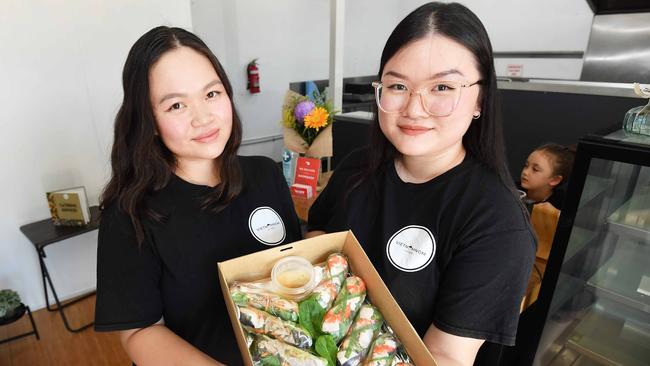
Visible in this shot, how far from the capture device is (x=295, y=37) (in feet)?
14.4

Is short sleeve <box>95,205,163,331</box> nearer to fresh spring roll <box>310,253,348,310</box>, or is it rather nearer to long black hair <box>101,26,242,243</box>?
long black hair <box>101,26,242,243</box>

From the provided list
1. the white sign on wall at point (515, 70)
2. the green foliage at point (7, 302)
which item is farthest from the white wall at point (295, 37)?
the green foliage at point (7, 302)

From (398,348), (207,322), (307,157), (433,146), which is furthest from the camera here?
(307,157)

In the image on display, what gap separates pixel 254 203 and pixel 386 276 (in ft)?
1.44

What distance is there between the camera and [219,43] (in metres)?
3.75

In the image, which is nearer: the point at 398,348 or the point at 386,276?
the point at 398,348

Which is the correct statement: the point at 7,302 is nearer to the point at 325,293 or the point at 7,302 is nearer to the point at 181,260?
the point at 181,260

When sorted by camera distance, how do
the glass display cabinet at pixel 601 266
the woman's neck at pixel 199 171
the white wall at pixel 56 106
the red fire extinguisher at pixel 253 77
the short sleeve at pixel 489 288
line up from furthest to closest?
the red fire extinguisher at pixel 253 77 → the white wall at pixel 56 106 → the glass display cabinet at pixel 601 266 → the woman's neck at pixel 199 171 → the short sleeve at pixel 489 288

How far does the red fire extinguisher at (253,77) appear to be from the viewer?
399 cm

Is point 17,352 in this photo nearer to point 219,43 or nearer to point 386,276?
point 386,276

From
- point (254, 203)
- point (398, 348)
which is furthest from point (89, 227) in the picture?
point (398, 348)

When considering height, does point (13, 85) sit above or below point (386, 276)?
above

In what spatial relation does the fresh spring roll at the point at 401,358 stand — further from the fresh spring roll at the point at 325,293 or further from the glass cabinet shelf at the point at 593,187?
the glass cabinet shelf at the point at 593,187

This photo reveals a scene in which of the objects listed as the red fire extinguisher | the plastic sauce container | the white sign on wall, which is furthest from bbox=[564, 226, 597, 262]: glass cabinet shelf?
the white sign on wall
